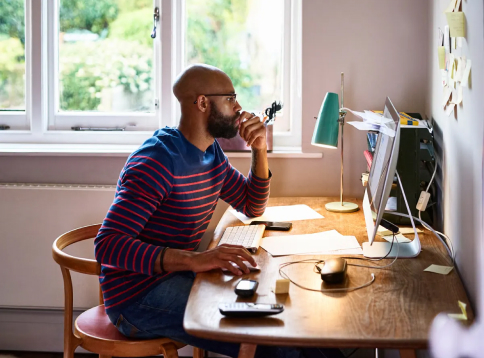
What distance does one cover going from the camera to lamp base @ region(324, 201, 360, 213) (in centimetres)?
219

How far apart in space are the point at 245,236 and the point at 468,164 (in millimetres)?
711

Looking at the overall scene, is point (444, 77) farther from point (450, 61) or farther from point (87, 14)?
point (87, 14)

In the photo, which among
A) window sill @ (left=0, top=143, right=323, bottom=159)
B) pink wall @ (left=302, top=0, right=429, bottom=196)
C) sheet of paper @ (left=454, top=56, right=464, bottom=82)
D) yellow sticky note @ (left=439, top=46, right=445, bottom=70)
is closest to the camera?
sheet of paper @ (left=454, top=56, right=464, bottom=82)

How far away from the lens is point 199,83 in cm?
187

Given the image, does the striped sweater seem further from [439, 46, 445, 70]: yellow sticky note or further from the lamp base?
[439, 46, 445, 70]: yellow sticky note

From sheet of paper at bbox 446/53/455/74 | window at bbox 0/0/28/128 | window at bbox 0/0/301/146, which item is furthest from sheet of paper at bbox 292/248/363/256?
window at bbox 0/0/28/128

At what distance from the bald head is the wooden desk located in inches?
23.4

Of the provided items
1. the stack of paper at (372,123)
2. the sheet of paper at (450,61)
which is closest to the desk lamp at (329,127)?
the stack of paper at (372,123)

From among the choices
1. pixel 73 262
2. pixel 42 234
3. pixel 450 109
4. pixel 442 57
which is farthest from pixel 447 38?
pixel 42 234

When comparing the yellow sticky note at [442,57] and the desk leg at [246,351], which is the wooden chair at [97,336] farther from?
the yellow sticky note at [442,57]

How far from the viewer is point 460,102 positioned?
150cm

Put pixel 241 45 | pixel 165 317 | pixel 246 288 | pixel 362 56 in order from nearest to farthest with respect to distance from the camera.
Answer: pixel 246 288, pixel 165 317, pixel 362 56, pixel 241 45

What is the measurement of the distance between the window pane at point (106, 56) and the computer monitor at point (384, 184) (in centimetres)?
148

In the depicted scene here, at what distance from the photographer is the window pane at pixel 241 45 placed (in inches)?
109
